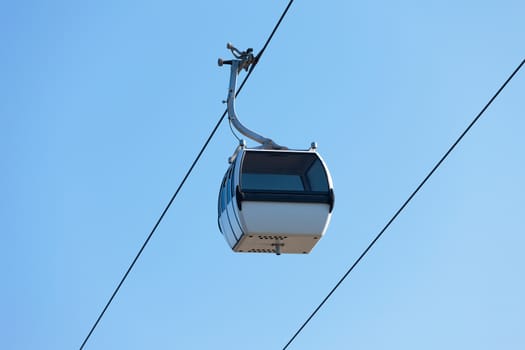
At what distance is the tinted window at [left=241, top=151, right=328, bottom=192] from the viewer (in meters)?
14.2

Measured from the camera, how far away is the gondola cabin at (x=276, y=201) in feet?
45.5

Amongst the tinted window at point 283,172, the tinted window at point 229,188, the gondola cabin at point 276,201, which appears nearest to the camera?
the gondola cabin at point 276,201

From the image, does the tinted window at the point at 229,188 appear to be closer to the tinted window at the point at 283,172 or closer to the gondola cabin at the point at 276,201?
the gondola cabin at the point at 276,201

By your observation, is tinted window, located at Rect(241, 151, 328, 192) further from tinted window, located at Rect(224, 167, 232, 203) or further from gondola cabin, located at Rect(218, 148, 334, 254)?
tinted window, located at Rect(224, 167, 232, 203)

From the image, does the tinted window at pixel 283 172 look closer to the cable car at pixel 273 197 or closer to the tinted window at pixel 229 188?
the cable car at pixel 273 197

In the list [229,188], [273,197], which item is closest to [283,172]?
[273,197]

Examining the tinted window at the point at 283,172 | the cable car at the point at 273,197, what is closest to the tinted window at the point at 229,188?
the cable car at the point at 273,197

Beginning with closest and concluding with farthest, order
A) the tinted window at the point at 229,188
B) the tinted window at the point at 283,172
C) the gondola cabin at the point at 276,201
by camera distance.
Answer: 1. the gondola cabin at the point at 276,201
2. the tinted window at the point at 283,172
3. the tinted window at the point at 229,188

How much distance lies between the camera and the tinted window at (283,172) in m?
14.2

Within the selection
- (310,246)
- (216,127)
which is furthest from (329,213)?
(216,127)

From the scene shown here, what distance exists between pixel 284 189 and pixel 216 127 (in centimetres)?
93

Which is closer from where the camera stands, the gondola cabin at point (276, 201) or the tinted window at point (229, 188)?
the gondola cabin at point (276, 201)

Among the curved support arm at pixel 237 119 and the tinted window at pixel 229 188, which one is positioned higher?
the curved support arm at pixel 237 119

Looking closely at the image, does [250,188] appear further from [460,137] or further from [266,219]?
[460,137]
